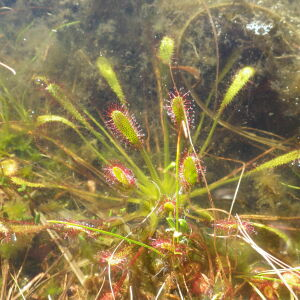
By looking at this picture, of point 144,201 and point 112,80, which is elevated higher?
point 112,80

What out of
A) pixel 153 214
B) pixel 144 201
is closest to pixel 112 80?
pixel 144 201

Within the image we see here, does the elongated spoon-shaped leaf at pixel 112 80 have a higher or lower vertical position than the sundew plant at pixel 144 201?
higher

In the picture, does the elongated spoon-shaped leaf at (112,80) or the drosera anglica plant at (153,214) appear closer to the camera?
the drosera anglica plant at (153,214)

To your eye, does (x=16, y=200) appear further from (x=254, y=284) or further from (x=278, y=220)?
(x=278, y=220)

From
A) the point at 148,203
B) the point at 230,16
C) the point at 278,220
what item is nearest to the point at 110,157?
the point at 148,203

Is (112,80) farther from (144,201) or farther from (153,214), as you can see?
(153,214)

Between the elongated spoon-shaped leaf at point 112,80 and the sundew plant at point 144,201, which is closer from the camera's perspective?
the sundew plant at point 144,201
